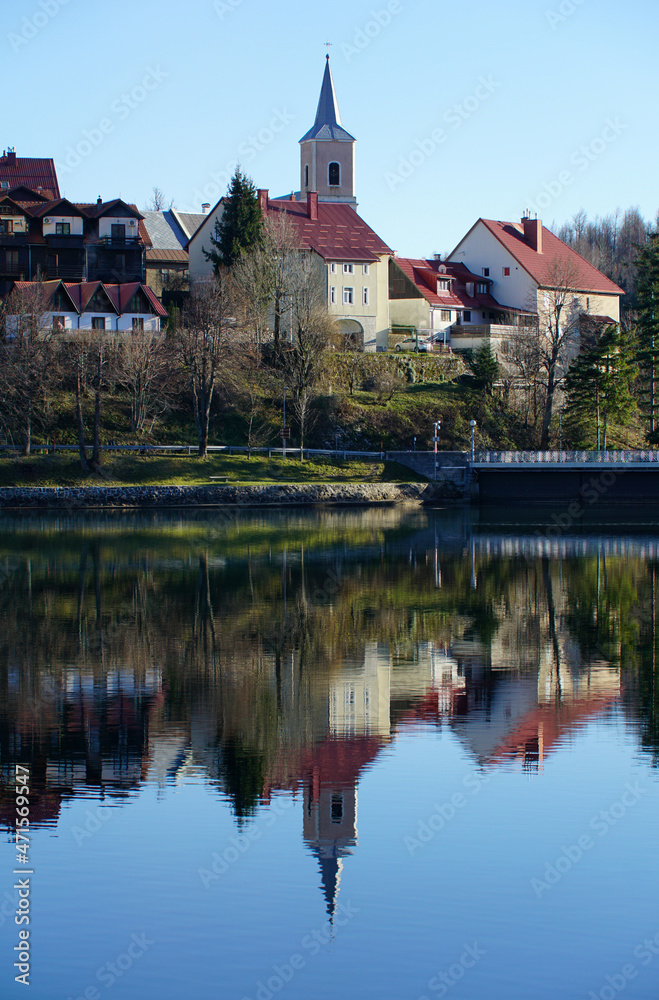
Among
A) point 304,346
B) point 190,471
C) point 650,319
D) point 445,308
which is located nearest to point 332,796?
point 190,471

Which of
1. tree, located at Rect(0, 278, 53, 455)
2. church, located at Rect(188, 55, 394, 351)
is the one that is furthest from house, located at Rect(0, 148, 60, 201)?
tree, located at Rect(0, 278, 53, 455)

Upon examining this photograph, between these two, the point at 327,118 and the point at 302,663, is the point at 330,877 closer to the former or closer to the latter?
the point at 302,663

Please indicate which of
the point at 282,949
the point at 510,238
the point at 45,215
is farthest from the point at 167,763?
the point at 510,238

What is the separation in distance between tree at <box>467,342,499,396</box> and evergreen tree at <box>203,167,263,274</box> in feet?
56.3

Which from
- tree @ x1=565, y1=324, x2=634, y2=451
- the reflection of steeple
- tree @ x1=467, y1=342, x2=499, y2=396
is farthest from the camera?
tree @ x1=467, y1=342, x2=499, y2=396

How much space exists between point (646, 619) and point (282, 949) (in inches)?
650

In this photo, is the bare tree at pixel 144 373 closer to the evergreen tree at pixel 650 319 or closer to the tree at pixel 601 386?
the tree at pixel 601 386

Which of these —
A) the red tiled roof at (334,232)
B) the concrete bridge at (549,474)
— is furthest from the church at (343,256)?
the concrete bridge at (549,474)

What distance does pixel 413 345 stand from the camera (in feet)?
274

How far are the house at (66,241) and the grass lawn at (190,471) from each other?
20153mm

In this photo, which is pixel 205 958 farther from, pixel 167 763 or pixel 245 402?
pixel 245 402

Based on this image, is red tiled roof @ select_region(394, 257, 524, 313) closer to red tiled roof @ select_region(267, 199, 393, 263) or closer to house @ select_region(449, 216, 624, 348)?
house @ select_region(449, 216, 624, 348)

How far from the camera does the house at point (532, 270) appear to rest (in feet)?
285

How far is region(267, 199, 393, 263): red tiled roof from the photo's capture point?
266 feet
